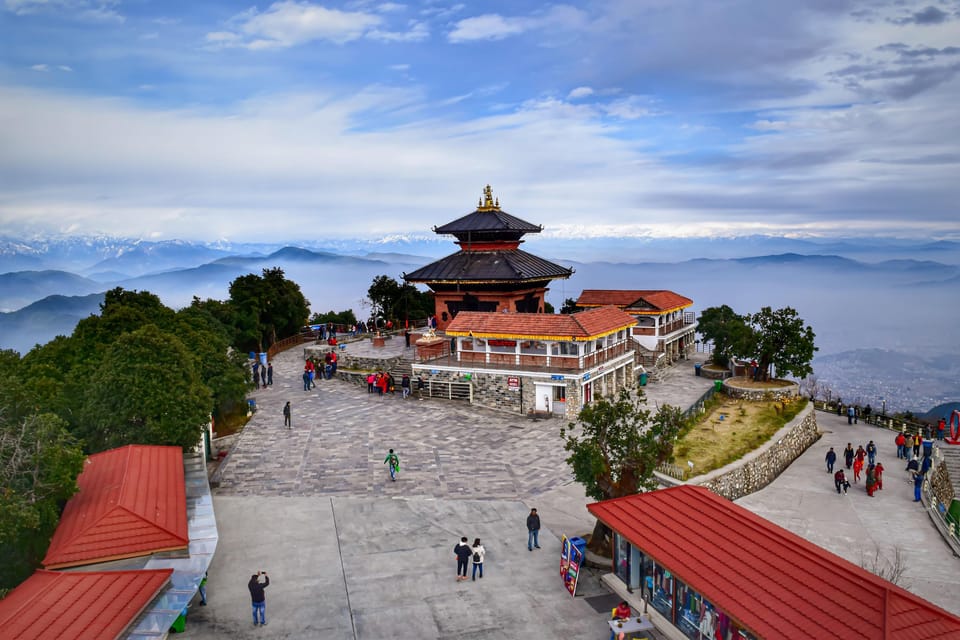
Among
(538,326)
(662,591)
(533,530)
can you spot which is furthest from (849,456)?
(662,591)

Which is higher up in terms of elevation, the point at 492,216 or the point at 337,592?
the point at 492,216

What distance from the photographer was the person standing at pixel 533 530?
17.4 metres

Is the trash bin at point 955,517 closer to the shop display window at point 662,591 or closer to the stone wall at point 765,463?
the stone wall at point 765,463

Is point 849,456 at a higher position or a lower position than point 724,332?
lower

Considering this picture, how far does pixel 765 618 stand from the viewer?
10695 mm

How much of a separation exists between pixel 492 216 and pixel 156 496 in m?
32.0

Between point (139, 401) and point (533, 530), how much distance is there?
12343 millimetres

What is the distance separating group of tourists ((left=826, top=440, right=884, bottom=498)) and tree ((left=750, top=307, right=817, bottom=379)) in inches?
301

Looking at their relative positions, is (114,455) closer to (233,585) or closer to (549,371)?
(233,585)

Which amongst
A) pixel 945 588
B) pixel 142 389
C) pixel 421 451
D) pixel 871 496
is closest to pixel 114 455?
pixel 142 389

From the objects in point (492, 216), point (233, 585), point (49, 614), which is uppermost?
point (492, 216)

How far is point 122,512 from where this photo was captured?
1488cm

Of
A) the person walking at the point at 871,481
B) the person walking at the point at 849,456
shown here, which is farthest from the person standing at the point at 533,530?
the person walking at the point at 849,456

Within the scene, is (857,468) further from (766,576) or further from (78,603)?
(78,603)
